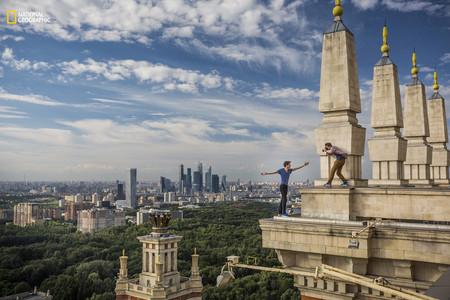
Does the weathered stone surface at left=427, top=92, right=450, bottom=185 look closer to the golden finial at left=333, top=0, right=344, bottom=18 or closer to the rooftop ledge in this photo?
the golden finial at left=333, top=0, right=344, bottom=18

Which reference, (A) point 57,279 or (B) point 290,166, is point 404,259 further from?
(A) point 57,279

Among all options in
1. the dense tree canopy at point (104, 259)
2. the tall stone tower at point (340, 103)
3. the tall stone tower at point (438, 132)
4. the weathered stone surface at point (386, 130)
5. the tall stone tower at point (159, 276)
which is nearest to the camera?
the tall stone tower at point (340, 103)

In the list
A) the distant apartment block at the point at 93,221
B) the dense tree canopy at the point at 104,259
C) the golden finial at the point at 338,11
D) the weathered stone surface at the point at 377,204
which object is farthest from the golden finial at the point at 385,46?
the distant apartment block at the point at 93,221

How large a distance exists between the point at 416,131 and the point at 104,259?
85.7 meters

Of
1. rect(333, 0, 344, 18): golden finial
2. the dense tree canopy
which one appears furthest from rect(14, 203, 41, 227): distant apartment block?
rect(333, 0, 344, 18): golden finial

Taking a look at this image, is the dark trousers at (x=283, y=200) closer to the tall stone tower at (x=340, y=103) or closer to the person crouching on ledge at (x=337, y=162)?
the tall stone tower at (x=340, y=103)

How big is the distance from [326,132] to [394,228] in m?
2.88

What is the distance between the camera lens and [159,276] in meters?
41.7

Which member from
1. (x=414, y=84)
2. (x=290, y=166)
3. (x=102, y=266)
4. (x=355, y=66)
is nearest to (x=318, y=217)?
(x=290, y=166)

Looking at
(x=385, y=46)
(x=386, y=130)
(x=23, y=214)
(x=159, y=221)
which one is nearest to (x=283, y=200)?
(x=386, y=130)

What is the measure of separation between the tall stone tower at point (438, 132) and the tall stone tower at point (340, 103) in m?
12.0

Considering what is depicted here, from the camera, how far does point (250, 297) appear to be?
56688 millimetres

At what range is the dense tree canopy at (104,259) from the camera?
61.0 metres

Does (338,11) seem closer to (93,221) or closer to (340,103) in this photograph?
(340,103)
